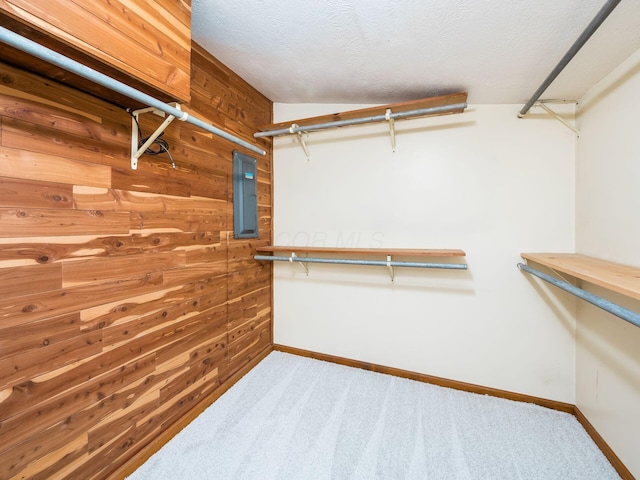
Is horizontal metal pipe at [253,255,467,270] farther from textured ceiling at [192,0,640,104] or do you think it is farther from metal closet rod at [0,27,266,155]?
metal closet rod at [0,27,266,155]

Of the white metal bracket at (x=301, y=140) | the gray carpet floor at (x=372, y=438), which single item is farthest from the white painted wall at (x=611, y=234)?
the white metal bracket at (x=301, y=140)

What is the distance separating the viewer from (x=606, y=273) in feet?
3.49

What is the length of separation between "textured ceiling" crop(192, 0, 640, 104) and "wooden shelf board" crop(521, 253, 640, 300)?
3.49 ft

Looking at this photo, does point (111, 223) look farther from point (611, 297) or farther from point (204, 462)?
point (611, 297)

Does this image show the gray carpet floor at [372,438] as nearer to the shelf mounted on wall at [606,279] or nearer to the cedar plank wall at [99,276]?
the cedar plank wall at [99,276]

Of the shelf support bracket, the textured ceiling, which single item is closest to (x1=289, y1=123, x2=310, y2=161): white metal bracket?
the textured ceiling

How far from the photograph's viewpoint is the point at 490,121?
5.97 ft

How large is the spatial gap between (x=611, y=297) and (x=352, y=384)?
171 cm

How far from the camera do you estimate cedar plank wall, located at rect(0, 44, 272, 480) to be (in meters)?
0.93

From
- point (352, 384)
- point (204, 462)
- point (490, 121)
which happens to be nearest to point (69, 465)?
point (204, 462)

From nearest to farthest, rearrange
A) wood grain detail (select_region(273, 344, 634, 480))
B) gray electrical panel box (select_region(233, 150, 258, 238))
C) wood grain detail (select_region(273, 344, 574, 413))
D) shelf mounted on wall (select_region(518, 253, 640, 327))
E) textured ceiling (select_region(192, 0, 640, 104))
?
1. shelf mounted on wall (select_region(518, 253, 640, 327))
2. textured ceiling (select_region(192, 0, 640, 104))
3. wood grain detail (select_region(273, 344, 634, 480))
4. wood grain detail (select_region(273, 344, 574, 413))
5. gray electrical panel box (select_region(233, 150, 258, 238))

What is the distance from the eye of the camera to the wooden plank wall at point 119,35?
733 mm

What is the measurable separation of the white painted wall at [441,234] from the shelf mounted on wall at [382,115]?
167 mm

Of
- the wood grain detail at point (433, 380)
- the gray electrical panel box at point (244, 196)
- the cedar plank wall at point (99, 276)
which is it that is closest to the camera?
the cedar plank wall at point (99, 276)
